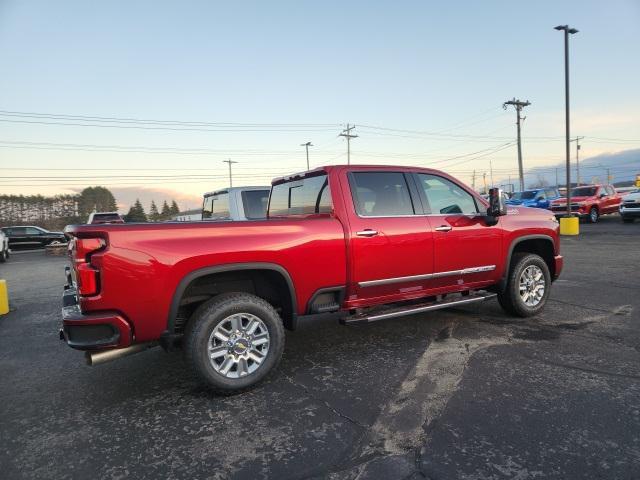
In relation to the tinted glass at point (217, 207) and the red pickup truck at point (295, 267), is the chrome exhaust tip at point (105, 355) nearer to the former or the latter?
the red pickup truck at point (295, 267)

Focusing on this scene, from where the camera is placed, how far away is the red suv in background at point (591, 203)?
22.6 metres

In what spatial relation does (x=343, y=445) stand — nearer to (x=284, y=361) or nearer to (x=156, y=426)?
(x=156, y=426)

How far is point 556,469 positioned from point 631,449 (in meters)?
0.55

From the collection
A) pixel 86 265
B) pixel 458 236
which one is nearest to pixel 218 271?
pixel 86 265

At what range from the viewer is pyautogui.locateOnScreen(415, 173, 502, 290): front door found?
4.73m

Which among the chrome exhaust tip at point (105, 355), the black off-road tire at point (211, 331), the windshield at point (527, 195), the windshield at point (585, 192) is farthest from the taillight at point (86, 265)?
the windshield at point (527, 195)

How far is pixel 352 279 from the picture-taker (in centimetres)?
416

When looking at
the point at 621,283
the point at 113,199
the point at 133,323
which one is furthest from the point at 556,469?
the point at 113,199

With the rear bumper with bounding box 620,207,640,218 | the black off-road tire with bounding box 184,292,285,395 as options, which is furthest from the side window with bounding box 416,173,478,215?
the rear bumper with bounding box 620,207,640,218

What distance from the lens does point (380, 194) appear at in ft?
15.1

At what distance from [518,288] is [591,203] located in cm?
2090

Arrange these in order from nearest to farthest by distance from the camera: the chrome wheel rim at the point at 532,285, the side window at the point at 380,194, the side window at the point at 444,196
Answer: the side window at the point at 380,194
the side window at the point at 444,196
the chrome wheel rim at the point at 532,285

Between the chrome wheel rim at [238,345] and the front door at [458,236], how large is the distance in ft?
6.82

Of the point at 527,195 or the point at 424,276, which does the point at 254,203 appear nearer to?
the point at 424,276
